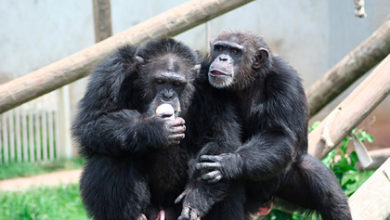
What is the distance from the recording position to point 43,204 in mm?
6727

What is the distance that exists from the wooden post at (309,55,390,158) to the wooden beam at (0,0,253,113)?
125cm

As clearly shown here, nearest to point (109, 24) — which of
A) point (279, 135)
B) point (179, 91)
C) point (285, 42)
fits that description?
point (179, 91)

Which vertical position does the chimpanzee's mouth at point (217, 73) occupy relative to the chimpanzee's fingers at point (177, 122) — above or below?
above

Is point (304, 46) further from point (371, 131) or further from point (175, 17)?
point (175, 17)

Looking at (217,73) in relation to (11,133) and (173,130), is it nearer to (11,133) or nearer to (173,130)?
(173,130)

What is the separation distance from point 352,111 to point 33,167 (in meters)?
6.13

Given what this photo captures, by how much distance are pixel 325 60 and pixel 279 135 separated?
7625 millimetres

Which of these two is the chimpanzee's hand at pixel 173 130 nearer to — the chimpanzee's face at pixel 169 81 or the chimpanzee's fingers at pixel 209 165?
the chimpanzee's face at pixel 169 81

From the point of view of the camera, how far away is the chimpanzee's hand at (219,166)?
3713mm

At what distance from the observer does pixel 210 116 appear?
13.0ft

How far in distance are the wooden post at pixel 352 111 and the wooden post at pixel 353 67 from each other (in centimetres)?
50

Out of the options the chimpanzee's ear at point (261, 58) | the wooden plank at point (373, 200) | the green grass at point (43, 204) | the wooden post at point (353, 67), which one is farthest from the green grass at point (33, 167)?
the wooden plank at point (373, 200)

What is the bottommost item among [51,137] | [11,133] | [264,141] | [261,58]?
[264,141]

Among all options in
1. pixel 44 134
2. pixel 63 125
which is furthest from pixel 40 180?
pixel 63 125
